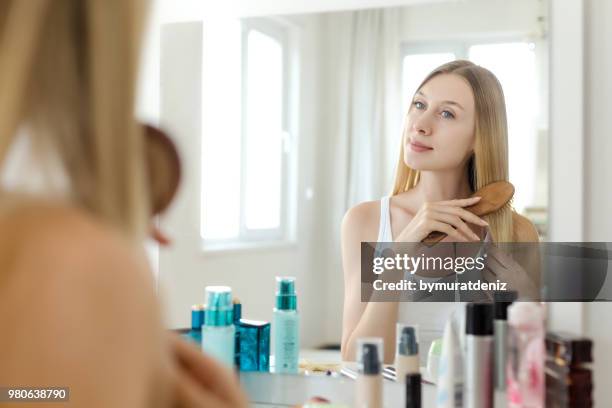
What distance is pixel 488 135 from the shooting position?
125 cm

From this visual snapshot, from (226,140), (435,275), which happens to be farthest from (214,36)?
(435,275)

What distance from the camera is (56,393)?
574 millimetres

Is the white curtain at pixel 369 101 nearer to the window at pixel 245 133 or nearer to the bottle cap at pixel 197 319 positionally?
the window at pixel 245 133

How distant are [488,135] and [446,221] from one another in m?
0.18

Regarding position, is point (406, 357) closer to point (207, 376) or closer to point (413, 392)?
point (413, 392)

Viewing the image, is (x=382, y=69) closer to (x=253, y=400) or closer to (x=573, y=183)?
(x=573, y=183)

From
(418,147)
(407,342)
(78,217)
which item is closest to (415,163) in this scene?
(418,147)

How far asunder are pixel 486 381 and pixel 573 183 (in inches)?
15.9

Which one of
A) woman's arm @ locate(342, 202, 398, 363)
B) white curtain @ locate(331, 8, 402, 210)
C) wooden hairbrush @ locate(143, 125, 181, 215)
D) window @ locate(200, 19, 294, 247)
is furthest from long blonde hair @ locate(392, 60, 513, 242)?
wooden hairbrush @ locate(143, 125, 181, 215)

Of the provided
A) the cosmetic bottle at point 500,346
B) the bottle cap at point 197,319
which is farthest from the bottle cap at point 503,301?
the bottle cap at point 197,319

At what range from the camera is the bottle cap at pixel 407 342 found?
1279mm

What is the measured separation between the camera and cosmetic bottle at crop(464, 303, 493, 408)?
3.80 ft

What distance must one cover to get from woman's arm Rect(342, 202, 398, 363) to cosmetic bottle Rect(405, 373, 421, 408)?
12cm

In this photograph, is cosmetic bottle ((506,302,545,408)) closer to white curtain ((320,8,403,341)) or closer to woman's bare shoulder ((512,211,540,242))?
woman's bare shoulder ((512,211,540,242))
